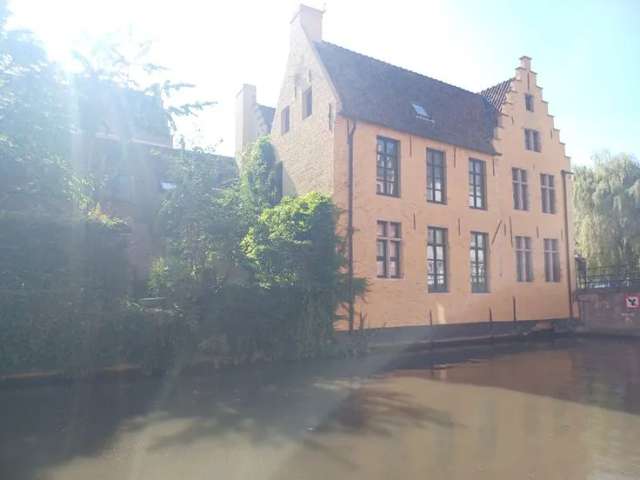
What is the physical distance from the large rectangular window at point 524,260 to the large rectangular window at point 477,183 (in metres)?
2.44

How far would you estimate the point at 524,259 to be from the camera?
61.6 ft

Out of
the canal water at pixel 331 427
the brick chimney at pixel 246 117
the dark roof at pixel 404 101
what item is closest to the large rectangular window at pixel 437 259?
the dark roof at pixel 404 101

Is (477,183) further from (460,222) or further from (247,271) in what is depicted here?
(247,271)

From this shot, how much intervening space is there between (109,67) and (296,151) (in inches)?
267

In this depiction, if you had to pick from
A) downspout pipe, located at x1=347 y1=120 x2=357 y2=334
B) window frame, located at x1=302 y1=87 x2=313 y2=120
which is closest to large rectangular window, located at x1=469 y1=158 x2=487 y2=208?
downspout pipe, located at x1=347 y1=120 x2=357 y2=334

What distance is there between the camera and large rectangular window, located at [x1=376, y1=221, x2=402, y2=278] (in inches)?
589

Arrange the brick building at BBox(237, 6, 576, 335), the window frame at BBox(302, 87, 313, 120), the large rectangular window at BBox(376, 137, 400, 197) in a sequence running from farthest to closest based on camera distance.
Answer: the window frame at BBox(302, 87, 313, 120) → the large rectangular window at BBox(376, 137, 400, 197) → the brick building at BBox(237, 6, 576, 335)

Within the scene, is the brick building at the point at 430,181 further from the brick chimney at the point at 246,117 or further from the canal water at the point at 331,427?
the canal water at the point at 331,427

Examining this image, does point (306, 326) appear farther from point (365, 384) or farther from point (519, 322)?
point (519, 322)

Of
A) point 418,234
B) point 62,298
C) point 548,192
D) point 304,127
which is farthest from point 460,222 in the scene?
point 62,298

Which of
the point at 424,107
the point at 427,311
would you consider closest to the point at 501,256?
the point at 427,311

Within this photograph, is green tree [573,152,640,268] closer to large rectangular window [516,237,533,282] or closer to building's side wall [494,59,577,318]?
building's side wall [494,59,577,318]

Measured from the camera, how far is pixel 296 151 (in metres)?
16.4

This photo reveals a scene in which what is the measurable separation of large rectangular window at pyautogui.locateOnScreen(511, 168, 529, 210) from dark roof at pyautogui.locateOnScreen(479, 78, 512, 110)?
113 inches
